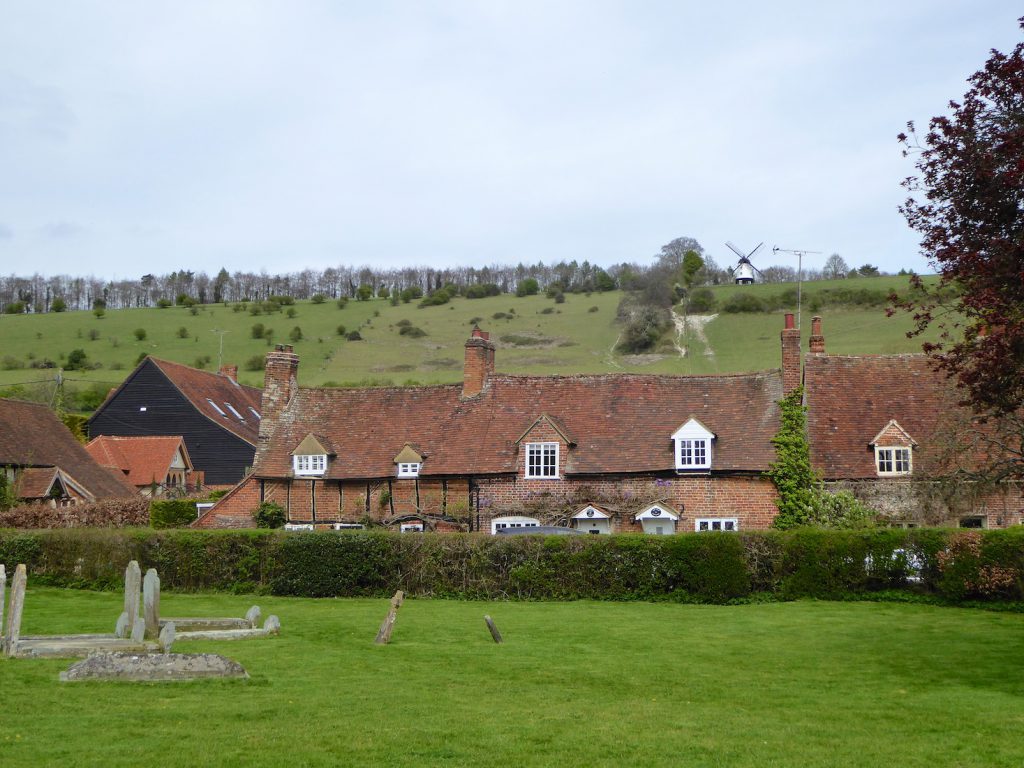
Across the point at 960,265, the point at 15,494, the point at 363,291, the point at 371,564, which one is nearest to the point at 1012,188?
the point at 960,265

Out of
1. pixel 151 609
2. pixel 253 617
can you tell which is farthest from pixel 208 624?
pixel 151 609

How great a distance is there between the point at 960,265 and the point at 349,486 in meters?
27.2

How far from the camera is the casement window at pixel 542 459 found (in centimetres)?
3662

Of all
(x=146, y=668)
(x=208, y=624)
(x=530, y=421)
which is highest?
(x=530, y=421)

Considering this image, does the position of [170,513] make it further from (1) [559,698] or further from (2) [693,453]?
(1) [559,698]

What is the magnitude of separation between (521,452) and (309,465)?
8.36 metres

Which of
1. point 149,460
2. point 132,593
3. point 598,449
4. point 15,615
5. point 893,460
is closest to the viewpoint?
point 15,615

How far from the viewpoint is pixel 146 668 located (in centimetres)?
1436

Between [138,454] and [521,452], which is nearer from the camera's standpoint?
[521,452]

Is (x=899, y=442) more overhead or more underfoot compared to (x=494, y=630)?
more overhead

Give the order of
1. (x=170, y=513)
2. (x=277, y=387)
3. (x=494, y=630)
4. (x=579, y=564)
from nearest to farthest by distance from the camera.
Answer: (x=494, y=630), (x=579, y=564), (x=170, y=513), (x=277, y=387)

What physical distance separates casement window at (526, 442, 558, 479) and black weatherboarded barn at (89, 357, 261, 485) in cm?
3048

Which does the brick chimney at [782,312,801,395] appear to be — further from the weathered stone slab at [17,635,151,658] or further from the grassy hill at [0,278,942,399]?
the grassy hill at [0,278,942,399]

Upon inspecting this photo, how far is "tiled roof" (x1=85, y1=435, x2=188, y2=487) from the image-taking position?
5916 cm
